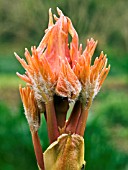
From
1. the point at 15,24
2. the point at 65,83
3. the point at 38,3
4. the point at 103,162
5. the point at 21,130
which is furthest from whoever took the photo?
the point at 15,24

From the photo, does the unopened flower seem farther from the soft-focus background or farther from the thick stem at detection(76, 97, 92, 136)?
the soft-focus background

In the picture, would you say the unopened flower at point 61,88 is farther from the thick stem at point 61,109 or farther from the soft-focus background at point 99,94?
the soft-focus background at point 99,94

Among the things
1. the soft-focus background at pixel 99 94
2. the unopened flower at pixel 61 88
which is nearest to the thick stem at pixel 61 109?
the unopened flower at pixel 61 88

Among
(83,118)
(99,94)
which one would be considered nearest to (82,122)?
(83,118)

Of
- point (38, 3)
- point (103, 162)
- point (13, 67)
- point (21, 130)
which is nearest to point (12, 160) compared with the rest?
point (21, 130)

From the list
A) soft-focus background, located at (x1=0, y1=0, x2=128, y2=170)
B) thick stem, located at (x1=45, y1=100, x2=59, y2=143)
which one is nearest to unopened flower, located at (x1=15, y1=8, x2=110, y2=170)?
thick stem, located at (x1=45, y1=100, x2=59, y2=143)

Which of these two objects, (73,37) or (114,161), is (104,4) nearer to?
(114,161)
